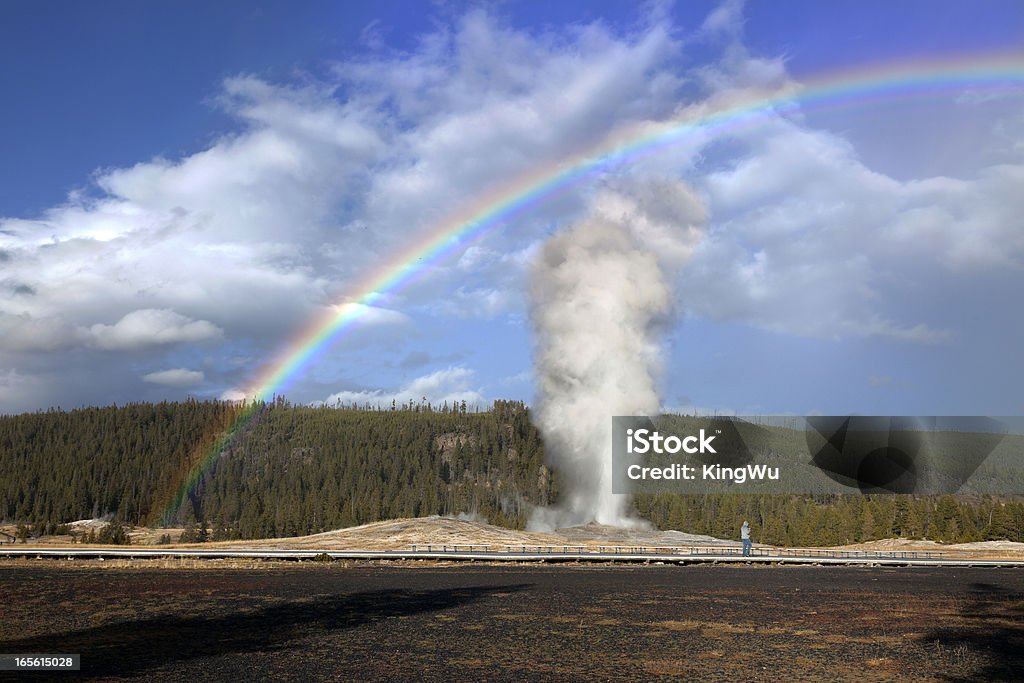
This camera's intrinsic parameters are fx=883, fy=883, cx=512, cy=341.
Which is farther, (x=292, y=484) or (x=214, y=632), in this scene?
(x=292, y=484)

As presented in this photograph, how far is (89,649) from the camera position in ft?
69.9

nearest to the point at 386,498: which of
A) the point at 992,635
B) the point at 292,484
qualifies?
the point at 292,484

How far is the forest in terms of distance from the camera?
3954 inches

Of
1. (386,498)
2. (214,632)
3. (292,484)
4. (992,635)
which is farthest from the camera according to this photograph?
(292,484)

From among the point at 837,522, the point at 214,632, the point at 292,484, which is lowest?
the point at 214,632

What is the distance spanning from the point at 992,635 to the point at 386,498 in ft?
409

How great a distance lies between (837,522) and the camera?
9919 cm

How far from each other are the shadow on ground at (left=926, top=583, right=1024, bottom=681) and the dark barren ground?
8 centimetres

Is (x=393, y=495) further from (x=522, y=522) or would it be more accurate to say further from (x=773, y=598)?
(x=773, y=598)

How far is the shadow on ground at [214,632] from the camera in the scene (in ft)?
66.7

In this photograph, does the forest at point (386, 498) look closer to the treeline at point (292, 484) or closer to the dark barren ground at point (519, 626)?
the treeline at point (292, 484)

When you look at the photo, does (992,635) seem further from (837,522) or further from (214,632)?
(837,522)

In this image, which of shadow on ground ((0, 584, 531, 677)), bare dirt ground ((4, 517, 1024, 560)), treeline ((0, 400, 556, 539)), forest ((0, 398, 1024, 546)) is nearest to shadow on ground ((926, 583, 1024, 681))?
shadow on ground ((0, 584, 531, 677))

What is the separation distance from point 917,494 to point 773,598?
490ft
